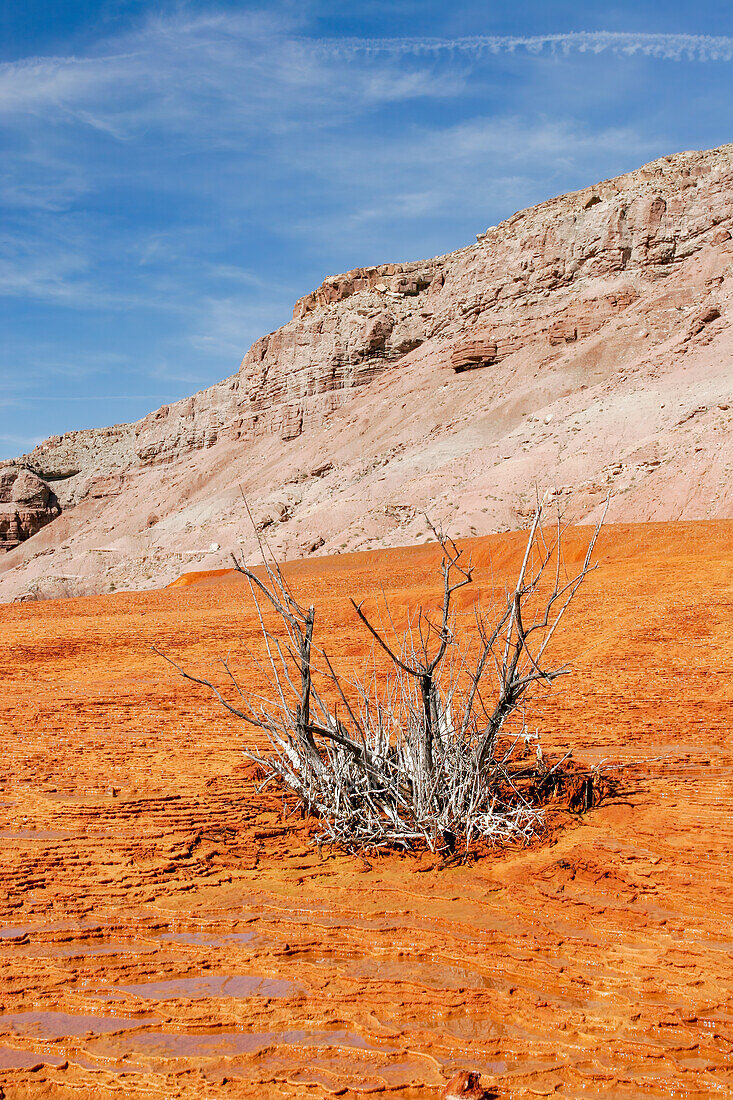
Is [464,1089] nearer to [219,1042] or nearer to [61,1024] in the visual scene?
[219,1042]

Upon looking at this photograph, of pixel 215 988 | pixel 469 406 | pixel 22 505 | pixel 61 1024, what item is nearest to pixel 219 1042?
pixel 215 988

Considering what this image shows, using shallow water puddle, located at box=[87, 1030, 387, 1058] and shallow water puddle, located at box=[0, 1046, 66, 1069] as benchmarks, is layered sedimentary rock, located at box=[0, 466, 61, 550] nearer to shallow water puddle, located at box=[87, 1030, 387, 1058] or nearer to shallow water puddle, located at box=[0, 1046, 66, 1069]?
shallow water puddle, located at box=[0, 1046, 66, 1069]

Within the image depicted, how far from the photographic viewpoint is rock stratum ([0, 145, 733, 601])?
27.7m

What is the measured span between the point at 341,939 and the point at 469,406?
122 ft

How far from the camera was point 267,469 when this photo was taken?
159 feet

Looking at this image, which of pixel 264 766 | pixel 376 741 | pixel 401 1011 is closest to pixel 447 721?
pixel 376 741

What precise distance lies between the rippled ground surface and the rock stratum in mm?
17637

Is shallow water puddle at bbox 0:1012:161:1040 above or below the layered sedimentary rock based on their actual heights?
below

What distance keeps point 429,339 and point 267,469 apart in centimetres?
1134

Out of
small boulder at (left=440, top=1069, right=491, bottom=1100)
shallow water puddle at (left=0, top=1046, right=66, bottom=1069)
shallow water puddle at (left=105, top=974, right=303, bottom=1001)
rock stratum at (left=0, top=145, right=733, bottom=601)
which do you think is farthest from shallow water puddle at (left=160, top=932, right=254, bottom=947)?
rock stratum at (left=0, top=145, right=733, bottom=601)

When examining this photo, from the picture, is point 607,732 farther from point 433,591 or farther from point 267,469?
point 267,469

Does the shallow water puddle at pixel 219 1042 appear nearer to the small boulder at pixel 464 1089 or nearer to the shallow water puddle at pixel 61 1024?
the shallow water puddle at pixel 61 1024

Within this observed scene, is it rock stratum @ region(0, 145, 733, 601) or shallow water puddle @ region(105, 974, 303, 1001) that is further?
rock stratum @ region(0, 145, 733, 601)

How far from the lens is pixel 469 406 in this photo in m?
39.8
